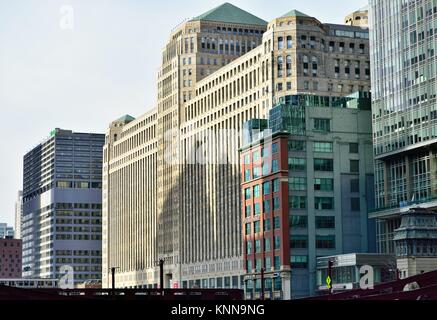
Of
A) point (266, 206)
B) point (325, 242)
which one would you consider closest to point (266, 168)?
point (266, 206)

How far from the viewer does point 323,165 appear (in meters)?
175

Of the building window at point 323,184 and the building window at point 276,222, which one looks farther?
the building window at point 323,184

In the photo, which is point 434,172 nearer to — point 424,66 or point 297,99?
point 424,66

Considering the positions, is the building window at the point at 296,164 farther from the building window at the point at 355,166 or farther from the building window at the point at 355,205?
the building window at the point at 355,205

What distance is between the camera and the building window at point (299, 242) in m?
170

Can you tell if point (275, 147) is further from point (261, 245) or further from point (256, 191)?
point (261, 245)

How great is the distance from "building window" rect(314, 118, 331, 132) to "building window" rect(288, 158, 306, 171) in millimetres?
7960

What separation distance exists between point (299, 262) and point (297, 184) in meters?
14.9

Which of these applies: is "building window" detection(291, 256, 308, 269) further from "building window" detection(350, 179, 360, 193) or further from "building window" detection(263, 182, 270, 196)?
"building window" detection(350, 179, 360, 193)

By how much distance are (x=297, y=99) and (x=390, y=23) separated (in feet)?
85.5

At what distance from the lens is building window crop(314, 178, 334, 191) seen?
6845 inches

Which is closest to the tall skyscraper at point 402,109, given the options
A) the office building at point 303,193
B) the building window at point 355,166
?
the office building at point 303,193

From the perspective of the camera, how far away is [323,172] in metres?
175
